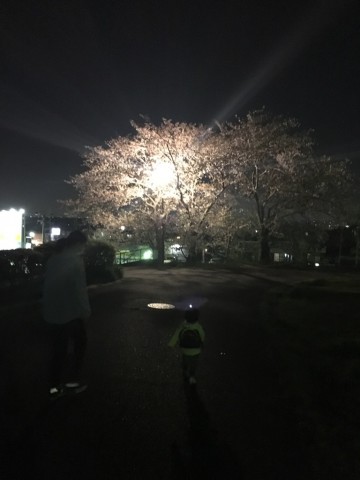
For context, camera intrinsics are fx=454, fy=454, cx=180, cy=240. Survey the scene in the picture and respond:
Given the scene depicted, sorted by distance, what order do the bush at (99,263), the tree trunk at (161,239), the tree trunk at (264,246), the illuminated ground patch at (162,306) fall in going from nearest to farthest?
the illuminated ground patch at (162,306) < the bush at (99,263) < the tree trunk at (161,239) < the tree trunk at (264,246)

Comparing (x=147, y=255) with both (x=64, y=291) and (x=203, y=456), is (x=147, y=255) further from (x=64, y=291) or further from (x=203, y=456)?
(x=203, y=456)

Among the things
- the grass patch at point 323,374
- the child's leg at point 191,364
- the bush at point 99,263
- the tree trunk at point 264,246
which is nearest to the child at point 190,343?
the child's leg at point 191,364

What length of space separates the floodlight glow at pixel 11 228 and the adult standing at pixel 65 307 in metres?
16.0

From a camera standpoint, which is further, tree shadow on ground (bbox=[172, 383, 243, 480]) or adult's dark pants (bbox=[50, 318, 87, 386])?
adult's dark pants (bbox=[50, 318, 87, 386])

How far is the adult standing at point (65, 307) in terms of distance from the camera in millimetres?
4348

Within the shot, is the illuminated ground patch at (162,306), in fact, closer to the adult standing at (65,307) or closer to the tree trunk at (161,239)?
the adult standing at (65,307)

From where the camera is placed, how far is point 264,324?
8.38m

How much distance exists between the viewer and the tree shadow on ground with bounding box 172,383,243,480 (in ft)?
10.1

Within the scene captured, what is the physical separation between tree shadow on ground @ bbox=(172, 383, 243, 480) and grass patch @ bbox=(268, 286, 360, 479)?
0.62 m

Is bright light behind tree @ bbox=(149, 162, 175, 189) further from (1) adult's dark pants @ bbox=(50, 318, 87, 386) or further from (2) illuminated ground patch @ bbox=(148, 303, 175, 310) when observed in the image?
(1) adult's dark pants @ bbox=(50, 318, 87, 386)

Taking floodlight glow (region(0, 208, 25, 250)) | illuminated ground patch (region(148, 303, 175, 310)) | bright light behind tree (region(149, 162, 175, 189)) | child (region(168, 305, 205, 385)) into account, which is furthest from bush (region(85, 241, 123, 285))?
bright light behind tree (region(149, 162, 175, 189))

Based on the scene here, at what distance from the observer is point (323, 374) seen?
5.38 meters

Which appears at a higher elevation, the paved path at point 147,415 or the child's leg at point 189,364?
the child's leg at point 189,364

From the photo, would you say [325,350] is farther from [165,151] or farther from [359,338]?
[165,151]
